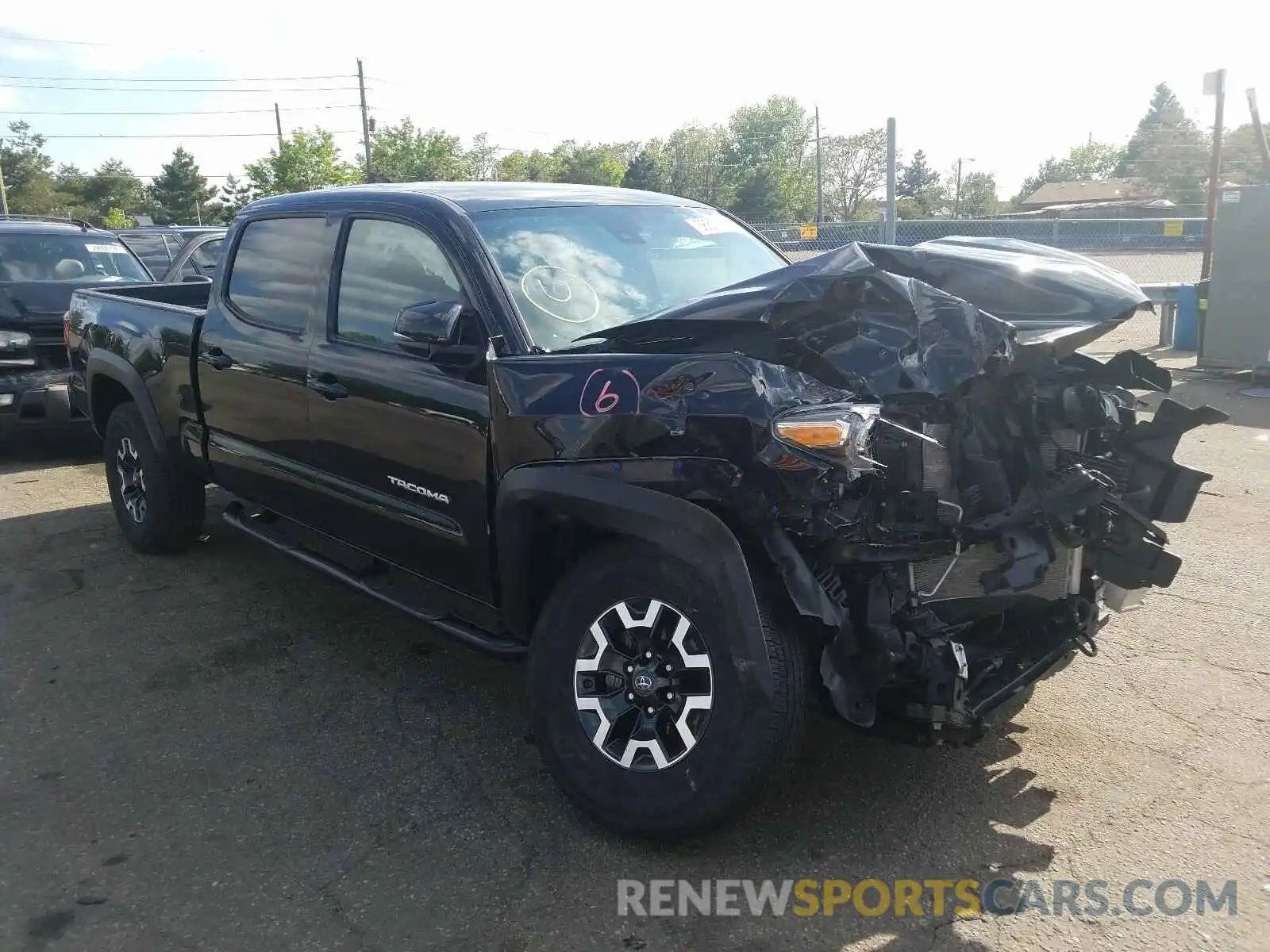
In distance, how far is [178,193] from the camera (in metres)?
83.2

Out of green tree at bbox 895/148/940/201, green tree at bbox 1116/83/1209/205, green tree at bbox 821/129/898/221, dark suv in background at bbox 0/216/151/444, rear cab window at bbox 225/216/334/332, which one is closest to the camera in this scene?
rear cab window at bbox 225/216/334/332

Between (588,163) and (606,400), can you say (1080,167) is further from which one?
(606,400)

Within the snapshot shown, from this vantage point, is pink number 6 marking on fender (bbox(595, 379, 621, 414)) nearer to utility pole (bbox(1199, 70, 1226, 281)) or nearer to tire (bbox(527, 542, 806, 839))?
tire (bbox(527, 542, 806, 839))

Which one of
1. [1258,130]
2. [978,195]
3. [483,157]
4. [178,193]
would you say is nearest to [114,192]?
[178,193]

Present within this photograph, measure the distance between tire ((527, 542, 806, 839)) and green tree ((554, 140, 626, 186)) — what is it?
61.4 m

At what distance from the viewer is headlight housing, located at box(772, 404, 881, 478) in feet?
9.00

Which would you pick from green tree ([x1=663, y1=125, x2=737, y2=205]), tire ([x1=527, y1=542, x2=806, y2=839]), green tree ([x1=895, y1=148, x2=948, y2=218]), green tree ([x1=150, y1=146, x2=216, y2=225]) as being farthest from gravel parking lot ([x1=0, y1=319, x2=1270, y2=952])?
green tree ([x1=150, y1=146, x2=216, y2=225])

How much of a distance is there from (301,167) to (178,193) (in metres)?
45.7

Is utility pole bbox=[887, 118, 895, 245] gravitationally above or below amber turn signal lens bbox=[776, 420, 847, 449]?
above

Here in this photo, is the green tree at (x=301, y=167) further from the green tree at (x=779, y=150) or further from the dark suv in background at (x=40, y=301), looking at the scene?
the dark suv in background at (x=40, y=301)

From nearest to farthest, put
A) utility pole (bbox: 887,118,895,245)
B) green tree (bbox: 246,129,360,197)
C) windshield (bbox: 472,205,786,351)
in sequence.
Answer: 1. windshield (bbox: 472,205,786,351)
2. utility pole (bbox: 887,118,895,245)
3. green tree (bbox: 246,129,360,197)

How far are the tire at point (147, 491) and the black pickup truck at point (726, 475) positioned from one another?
1.96 meters

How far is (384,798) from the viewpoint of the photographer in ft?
11.3

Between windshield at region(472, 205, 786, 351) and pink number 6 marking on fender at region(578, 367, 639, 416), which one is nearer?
pink number 6 marking on fender at region(578, 367, 639, 416)
